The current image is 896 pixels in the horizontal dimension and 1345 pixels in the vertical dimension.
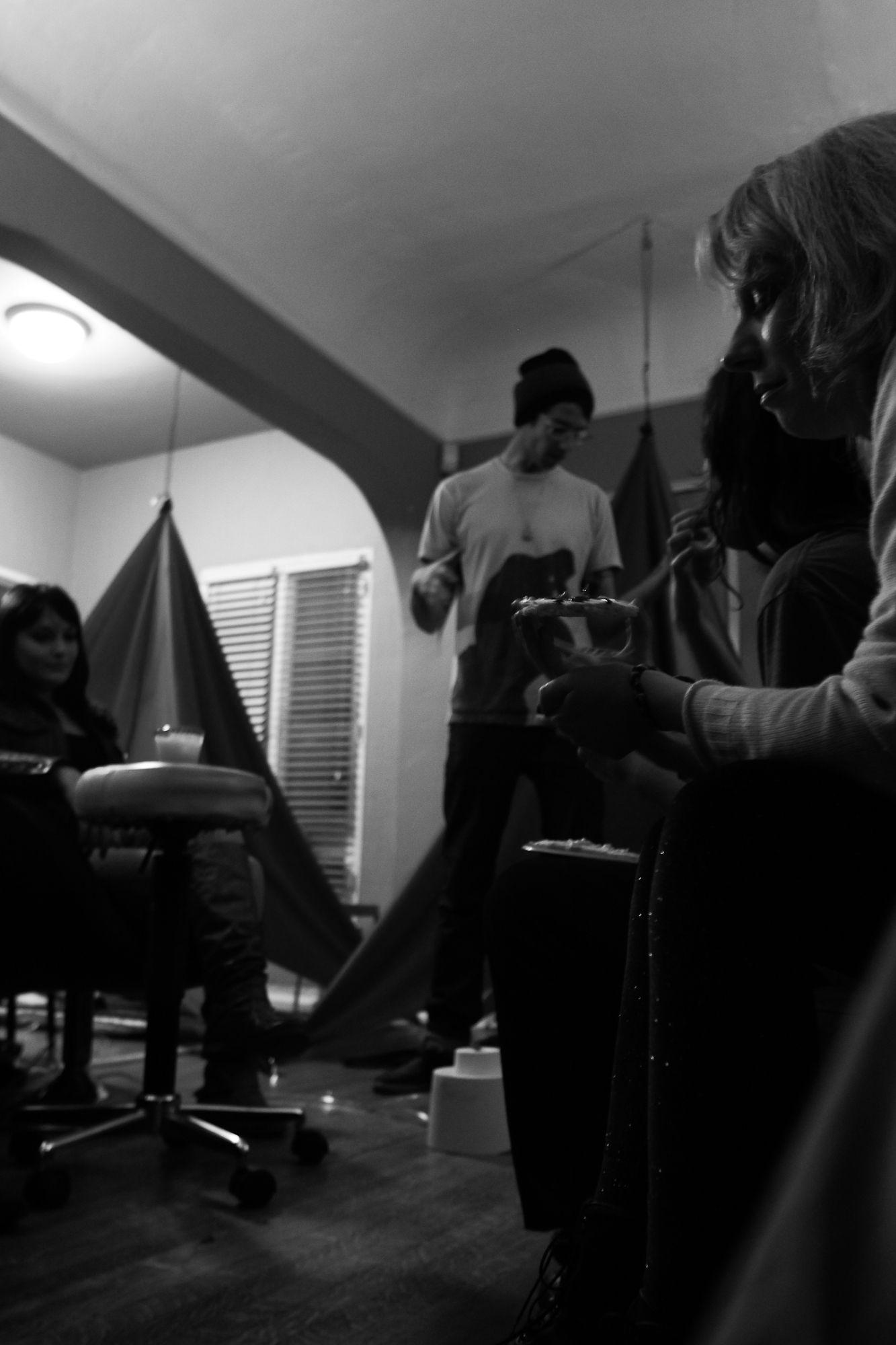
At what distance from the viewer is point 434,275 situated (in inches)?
133

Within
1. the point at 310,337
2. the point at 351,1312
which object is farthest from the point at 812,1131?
the point at 310,337

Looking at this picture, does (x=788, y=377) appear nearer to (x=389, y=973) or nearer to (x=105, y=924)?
(x=105, y=924)

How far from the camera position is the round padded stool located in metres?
1.50

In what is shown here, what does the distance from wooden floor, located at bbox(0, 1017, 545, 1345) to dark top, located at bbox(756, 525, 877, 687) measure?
63 cm

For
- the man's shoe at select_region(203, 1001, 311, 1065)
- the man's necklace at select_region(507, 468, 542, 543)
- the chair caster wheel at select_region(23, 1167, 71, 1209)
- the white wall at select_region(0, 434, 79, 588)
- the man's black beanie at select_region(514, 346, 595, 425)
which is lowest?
the chair caster wheel at select_region(23, 1167, 71, 1209)

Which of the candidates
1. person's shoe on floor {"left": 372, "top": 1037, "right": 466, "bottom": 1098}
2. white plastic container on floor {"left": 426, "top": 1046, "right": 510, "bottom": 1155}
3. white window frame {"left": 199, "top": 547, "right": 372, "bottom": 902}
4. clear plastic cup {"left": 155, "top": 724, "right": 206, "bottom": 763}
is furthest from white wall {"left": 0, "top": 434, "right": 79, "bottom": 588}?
white plastic container on floor {"left": 426, "top": 1046, "right": 510, "bottom": 1155}

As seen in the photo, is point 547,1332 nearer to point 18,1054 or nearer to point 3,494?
point 18,1054

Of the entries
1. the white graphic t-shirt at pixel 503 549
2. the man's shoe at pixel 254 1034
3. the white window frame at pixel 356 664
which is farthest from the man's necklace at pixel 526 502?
the white window frame at pixel 356 664

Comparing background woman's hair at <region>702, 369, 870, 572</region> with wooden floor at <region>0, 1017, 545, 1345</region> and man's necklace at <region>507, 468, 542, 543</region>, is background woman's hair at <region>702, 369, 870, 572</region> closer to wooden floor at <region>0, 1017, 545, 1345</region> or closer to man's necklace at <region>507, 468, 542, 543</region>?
wooden floor at <region>0, 1017, 545, 1345</region>

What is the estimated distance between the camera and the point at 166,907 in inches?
65.1

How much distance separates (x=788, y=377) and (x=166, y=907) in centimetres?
120

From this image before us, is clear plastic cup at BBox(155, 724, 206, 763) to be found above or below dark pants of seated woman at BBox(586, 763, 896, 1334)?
above

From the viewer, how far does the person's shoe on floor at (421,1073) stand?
7.12 ft

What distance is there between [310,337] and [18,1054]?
2105 millimetres
